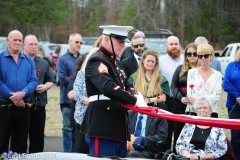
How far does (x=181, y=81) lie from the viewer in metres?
8.17

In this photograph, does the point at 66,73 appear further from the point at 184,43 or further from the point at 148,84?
the point at 184,43

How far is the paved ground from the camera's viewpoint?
9688 millimetres

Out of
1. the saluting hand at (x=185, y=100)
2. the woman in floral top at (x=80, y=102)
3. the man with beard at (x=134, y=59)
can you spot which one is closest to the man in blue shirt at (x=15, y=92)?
the woman in floral top at (x=80, y=102)

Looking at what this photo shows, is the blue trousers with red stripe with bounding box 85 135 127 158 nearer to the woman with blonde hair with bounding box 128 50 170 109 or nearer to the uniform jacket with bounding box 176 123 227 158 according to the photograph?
the uniform jacket with bounding box 176 123 227 158

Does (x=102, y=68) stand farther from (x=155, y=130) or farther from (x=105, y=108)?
(x=155, y=130)

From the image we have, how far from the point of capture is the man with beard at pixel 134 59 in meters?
9.25

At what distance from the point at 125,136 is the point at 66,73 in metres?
3.64

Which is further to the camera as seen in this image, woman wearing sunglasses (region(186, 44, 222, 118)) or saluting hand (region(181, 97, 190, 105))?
saluting hand (region(181, 97, 190, 105))

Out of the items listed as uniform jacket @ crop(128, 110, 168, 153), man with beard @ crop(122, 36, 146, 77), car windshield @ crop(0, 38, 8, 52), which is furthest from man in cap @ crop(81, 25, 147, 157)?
car windshield @ crop(0, 38, 8, 52)

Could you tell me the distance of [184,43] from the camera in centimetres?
4428

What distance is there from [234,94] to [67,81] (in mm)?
2600

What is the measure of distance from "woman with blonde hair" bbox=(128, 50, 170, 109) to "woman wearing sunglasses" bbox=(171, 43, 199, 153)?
140mm

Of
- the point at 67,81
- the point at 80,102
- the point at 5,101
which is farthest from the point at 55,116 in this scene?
the point at 80,102

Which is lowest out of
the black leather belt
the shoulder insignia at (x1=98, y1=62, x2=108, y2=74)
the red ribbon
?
the black leather belt
